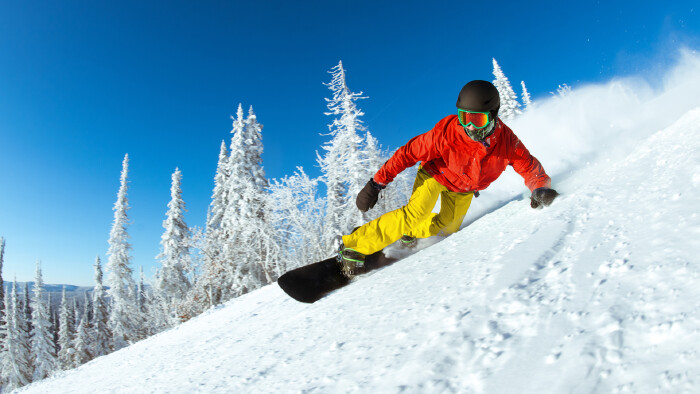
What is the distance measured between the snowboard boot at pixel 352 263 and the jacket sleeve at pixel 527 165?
2.08 m

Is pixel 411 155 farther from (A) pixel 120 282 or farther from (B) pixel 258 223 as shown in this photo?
(A) pixel 120 282

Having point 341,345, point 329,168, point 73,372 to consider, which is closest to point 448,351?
point 341,345

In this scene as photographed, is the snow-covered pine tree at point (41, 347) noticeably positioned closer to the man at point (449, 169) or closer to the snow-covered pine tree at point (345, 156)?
the snow-covered pine tree at point (345, 156)

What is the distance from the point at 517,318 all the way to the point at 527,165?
2.88m

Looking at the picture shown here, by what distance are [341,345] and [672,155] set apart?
314cm

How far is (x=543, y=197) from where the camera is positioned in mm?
3645

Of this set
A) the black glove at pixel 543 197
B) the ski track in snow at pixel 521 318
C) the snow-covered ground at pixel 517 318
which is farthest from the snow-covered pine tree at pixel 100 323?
the black glove at pixel 543 197

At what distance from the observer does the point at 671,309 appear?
124 cm

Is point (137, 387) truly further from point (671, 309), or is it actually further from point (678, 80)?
point (678, 80)

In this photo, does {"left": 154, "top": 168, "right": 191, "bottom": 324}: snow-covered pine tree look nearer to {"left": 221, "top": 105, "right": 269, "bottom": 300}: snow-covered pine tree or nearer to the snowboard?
{"left": 221, "top": 105, "right": 269, "bottom": 300}: snow-covered pine tree

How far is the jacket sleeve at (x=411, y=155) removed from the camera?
157 inches

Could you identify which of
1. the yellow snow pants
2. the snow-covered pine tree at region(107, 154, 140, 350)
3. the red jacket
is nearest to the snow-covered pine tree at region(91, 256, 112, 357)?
the snow-covered pine tree at region(107, 154, 140, 350)

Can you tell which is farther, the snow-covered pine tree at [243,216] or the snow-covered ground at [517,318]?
the snow-covered pine tree at [243,216]

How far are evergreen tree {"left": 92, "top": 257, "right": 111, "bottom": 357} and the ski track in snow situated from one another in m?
30.4
